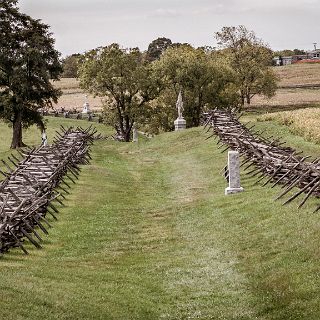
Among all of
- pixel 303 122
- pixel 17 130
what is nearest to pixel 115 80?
pixel 17 130

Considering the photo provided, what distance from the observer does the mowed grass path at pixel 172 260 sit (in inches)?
584

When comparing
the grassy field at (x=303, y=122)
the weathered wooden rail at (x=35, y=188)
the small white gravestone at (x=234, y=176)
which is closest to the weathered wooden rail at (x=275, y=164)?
the small white gravestone at (x=234, y=176)

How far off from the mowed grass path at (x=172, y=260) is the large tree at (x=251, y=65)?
160 feet

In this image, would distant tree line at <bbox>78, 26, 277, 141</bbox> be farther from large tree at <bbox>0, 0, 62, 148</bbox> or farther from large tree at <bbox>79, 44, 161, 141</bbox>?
large tree at <bbox>0, 0, 62, 148</bbox>

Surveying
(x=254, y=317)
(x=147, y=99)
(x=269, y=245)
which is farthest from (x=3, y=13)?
(x=254, y=317)

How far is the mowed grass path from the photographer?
1483 cm

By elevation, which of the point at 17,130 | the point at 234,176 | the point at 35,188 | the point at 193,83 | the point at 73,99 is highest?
the point at 193,83

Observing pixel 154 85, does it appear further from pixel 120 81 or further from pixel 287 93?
pixel 287 93

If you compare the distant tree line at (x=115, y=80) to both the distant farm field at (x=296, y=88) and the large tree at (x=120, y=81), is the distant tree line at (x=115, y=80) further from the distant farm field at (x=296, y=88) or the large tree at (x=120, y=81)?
the distant farm field at (x=296, y=88)

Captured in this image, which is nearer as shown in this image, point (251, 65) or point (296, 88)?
point (251, 65)

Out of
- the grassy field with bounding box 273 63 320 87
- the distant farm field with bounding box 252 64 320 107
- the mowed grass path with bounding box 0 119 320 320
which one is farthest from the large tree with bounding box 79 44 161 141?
the grassy field with bounding box 273 63 320 87

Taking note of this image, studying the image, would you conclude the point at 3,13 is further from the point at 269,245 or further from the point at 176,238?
the point at 269,245

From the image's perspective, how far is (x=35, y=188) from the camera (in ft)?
80.5

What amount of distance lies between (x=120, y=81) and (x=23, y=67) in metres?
8.20
